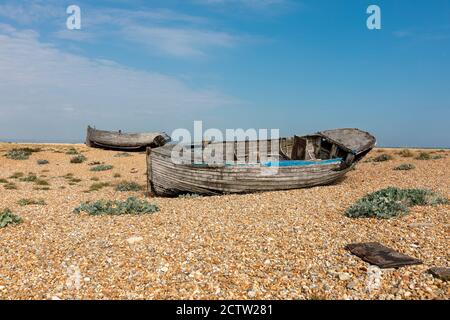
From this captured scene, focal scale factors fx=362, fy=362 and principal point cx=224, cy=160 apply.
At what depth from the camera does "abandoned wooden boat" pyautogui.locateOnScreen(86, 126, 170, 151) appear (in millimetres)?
37375

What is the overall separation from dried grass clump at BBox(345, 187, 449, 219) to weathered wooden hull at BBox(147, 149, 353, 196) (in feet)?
12.4

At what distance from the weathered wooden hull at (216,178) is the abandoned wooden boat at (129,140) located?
23.0 meters

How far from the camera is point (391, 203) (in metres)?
10.0

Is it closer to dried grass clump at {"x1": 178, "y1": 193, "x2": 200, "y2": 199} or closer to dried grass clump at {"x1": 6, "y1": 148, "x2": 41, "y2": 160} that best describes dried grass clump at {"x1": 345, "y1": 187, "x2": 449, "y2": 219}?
dried grass clump at {"x1": 178, "y1": 193, "x2": 200, "y2": 199}

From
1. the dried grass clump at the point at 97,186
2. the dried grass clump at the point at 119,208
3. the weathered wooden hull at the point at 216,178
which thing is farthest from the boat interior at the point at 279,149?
the dried grass clump at the point at 97,186

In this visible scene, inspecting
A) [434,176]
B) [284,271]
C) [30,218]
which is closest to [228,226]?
[284,271]

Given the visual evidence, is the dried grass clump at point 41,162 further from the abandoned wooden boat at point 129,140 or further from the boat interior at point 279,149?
the boat interior at point 279,149

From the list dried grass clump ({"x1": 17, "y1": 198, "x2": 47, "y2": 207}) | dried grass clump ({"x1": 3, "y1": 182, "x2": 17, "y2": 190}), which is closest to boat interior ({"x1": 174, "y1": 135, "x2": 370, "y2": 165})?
dried grass clump ({"x1": 17, "y1": 198, "x2": 47, "y2": 207})

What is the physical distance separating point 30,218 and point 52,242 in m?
2.64

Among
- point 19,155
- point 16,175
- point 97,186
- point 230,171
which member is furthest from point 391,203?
point 19,155

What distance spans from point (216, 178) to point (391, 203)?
20.5 ft

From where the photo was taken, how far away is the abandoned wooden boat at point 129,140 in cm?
3738

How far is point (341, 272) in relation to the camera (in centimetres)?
611
